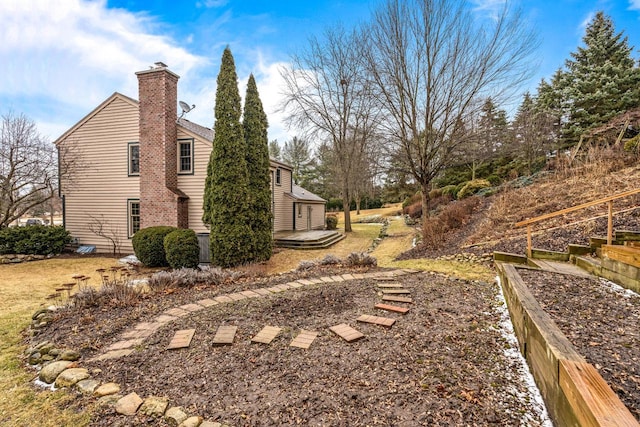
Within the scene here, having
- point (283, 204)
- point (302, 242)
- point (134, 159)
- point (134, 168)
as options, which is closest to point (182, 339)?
point (302, 242)

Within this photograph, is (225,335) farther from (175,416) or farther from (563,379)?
(563,379)

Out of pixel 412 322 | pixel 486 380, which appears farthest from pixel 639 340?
pixel 412 322

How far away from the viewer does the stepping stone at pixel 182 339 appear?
113 inches

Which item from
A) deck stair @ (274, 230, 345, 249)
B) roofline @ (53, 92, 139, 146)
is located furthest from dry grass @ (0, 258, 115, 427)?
deck stair @ (274, 230, 345, 249)

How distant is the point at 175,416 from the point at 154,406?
0.23 meters

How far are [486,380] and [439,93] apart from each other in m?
9.76

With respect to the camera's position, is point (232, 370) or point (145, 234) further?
point (145, 234)

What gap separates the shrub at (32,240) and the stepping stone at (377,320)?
521 inches

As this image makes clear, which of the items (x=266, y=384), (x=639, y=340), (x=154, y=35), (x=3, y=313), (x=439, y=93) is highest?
(x=154, y=35)

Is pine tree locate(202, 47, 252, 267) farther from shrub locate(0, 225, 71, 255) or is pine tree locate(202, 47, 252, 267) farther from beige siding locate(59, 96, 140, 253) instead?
shrub locate(0, 225, 71, 255)

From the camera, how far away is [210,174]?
9750 mm

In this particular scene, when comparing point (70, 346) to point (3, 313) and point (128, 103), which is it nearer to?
point (3, 313)

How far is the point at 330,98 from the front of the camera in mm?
16781

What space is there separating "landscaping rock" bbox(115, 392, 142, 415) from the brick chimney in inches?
375
